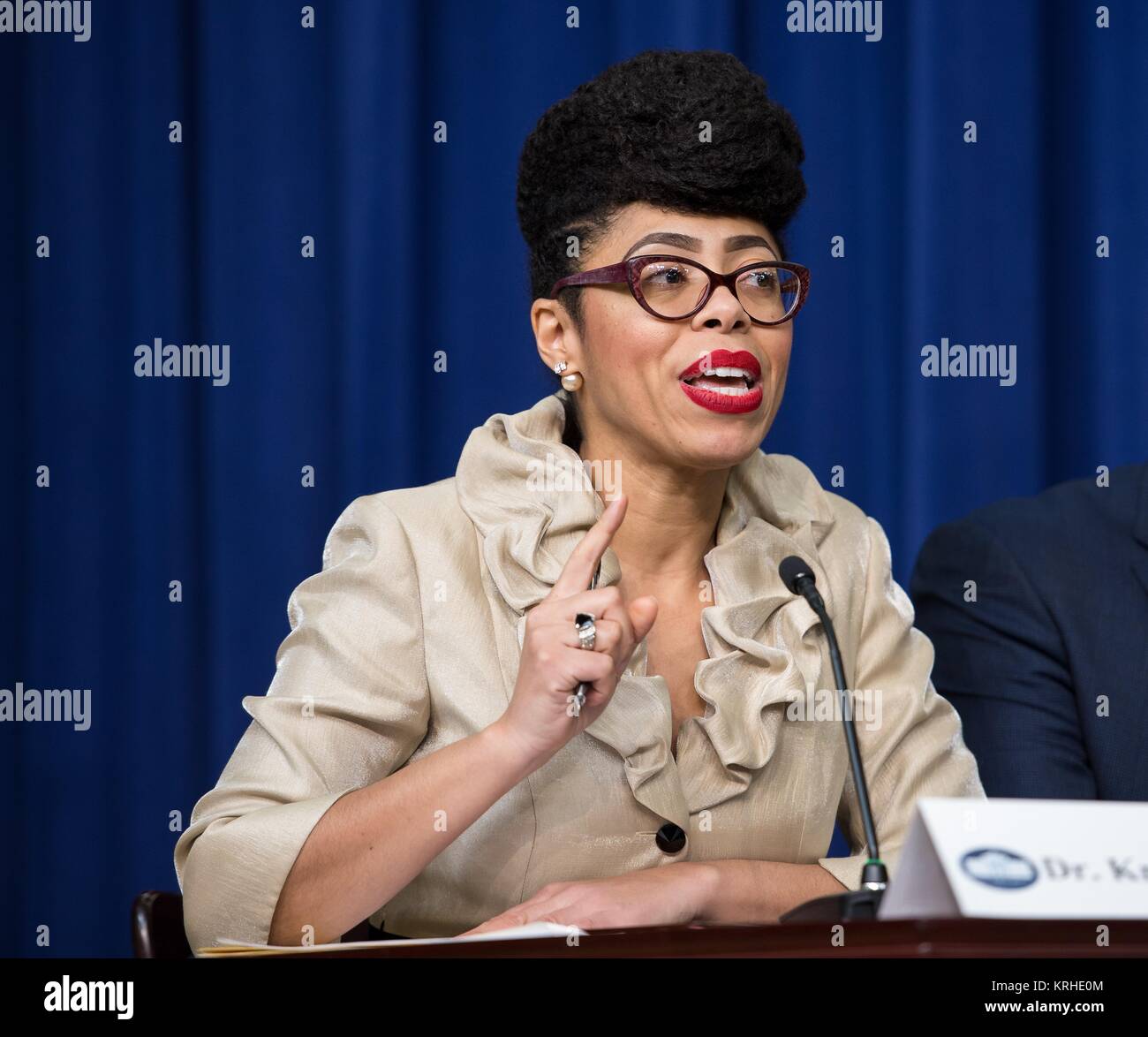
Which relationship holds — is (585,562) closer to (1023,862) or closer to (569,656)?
(569,656)

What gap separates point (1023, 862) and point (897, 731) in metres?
0.75

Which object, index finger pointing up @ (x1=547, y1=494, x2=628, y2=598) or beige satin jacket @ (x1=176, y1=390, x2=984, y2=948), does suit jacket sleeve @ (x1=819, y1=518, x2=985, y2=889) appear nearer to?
beige satin jacket @ (x1=176, y1=390, x2=984, y2=948)

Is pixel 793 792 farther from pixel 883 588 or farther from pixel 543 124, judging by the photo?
pixel 543 124

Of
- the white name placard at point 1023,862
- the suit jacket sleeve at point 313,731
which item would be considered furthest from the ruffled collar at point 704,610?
the white name placard at point 1023,862

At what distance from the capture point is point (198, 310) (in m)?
2.16

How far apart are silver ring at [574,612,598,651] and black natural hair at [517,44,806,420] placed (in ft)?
1.51

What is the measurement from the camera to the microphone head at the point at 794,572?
125 centimetres

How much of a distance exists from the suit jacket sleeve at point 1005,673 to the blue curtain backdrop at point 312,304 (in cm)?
52

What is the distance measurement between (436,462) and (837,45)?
898 millimetres

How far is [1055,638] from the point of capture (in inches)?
62.6

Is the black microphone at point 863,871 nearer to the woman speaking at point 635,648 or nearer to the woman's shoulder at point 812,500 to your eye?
the woman speaking at point 635,648

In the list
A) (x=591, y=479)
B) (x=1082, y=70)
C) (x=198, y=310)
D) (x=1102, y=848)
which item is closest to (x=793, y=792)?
(x=591, y=479)
